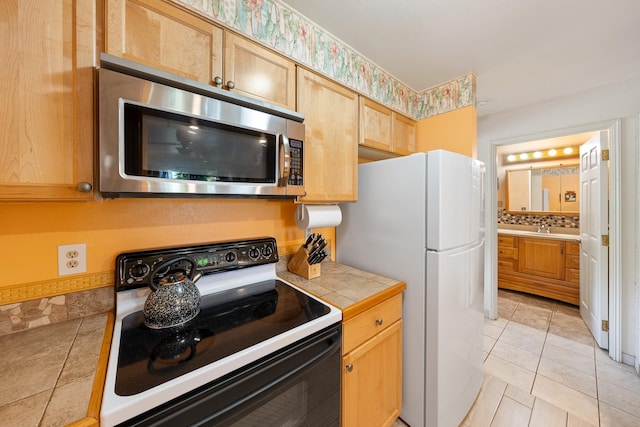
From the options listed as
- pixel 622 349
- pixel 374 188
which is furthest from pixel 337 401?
pixel 622 349

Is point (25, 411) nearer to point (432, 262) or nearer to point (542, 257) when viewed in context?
point (432, 262)

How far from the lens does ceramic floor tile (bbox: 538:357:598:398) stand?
1725 mm

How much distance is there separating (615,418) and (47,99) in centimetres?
319

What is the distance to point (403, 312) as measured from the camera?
4.63 ft

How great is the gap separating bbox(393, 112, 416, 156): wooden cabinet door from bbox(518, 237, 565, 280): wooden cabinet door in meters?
2.66

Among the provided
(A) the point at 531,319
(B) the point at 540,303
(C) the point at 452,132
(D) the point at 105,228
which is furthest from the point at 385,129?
(B) the point at 540,303

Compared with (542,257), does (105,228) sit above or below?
above

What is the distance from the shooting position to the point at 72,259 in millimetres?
947

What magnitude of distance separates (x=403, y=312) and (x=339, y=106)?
1.32 meters

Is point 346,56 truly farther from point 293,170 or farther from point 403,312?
point 403,312

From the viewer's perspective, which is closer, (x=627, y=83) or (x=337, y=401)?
(x=337, y=401)

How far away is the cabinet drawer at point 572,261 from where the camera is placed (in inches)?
119

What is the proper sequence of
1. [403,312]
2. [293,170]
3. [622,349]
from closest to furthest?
[293,170], [403,312], [622,349]

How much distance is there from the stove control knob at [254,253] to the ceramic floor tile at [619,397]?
99.1 inches
